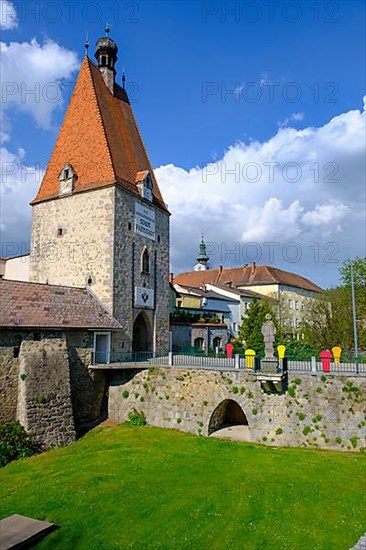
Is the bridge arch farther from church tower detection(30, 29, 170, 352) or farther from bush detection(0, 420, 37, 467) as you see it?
bush detection(0, 420, 37, 467)

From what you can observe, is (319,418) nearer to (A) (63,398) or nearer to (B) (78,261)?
(A) (63,398)

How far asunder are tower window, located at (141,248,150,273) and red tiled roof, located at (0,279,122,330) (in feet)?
12.6

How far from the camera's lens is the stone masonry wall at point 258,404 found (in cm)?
1543

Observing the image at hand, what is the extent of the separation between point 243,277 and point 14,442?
1769 inches

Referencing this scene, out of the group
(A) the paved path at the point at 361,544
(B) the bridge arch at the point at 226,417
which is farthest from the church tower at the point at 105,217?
(A) the paved path at the point at 361,544

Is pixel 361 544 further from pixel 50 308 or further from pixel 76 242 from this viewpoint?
pixel 76 242

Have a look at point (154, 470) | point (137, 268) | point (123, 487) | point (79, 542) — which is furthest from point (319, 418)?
point (137, 268)

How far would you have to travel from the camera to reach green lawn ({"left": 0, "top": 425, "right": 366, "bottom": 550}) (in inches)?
371

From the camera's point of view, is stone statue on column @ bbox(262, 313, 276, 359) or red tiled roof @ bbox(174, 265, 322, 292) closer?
stone statue on column @ bbox(262, 313, 276, 359)

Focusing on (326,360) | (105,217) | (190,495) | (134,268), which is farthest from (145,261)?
(190,495)

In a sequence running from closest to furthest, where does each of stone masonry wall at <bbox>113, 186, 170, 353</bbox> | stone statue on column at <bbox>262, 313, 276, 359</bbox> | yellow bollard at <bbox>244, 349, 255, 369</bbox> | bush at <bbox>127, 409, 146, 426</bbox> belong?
1. stone statue on column at <bbox>262, 313, 276, 359</bbox>
2. yellow bollard at <bbox>244, 349, 255, 369</bbox>
3. bush at <bbox>127, 409, 146, 426</bbox>
4. stone masonry wall at <bbox>113, 186, 170, 353</bbox>

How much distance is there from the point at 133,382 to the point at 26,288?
21.5 feet

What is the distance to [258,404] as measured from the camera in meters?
→ 16.7

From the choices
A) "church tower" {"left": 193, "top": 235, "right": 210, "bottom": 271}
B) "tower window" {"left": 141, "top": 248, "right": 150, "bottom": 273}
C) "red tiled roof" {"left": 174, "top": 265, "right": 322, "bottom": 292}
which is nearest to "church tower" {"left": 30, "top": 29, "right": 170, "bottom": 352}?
"tower window" {"left": 141, "top": 248, "right": 150, "bottom": 273}
